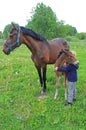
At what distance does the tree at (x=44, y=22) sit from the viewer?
1587 inches

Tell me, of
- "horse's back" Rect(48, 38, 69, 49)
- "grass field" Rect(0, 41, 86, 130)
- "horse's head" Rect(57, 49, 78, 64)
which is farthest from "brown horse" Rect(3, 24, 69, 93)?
"horse's head" Rect(57, 49, 78, 64)

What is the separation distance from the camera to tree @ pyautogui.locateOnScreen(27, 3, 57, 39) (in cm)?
4031

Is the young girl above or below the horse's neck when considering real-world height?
below

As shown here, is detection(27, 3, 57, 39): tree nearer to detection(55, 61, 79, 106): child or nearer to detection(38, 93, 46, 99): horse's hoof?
detection(38, 93, 46, 99): horse's hoof

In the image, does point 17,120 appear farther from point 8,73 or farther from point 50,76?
point 8,73

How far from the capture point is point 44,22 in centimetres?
4084

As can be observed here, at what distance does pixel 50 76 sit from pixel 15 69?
2910 mm

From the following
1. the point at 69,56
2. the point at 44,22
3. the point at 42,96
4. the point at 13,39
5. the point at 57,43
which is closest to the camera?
the point at 69,56

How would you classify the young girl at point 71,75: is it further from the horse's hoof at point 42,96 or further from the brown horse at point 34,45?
the horse's hoof at point 42,96

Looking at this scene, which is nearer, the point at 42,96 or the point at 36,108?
the point at 36,108

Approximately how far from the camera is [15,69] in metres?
13.0

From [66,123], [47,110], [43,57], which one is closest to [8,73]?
[43,57]

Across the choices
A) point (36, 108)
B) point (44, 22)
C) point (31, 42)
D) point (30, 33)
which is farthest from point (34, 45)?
point (44, 22)

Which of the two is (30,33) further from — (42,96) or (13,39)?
(42,96)
